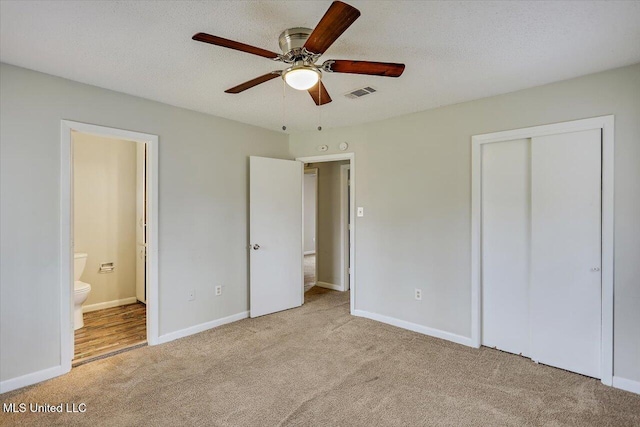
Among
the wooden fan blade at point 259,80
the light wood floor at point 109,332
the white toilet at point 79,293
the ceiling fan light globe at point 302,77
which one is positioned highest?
the wooden fan blade at point 259,80

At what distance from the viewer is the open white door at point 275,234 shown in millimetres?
3998

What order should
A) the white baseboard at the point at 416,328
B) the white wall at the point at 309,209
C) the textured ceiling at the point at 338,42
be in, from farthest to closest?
1. the white wall at the point at 309,209
2. the white baseboard at the point at 416,328
3. the textured ceiling at the point at 338,42

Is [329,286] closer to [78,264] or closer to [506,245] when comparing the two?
[506,245]

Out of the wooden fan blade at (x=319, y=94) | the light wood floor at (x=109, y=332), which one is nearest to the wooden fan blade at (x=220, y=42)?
the wooden fan blade at (x=319, y=94)

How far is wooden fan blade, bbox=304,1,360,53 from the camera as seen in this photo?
1.35 meters

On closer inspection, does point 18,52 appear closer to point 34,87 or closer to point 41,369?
point 34,87

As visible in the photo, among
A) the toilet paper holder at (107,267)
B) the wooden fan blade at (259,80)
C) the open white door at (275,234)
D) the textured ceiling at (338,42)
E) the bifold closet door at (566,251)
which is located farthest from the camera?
the toilet paper holder at (107,267)

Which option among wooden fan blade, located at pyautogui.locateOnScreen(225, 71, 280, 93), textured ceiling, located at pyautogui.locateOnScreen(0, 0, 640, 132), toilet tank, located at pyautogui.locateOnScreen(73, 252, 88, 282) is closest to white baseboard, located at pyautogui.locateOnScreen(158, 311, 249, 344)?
toilet tank, located at pyautogui.locateOnScreen(73, 252, 88, 282)

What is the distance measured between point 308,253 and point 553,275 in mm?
7326

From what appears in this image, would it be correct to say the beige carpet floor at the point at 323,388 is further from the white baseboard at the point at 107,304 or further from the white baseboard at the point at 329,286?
the white baseboard at the point at 329,286

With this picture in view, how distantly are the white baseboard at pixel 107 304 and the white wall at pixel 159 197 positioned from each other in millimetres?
1656

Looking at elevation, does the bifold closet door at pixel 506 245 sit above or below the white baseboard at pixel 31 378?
above

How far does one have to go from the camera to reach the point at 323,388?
2.43 m

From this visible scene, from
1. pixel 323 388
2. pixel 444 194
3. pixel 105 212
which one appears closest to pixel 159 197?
pixel 105 212
